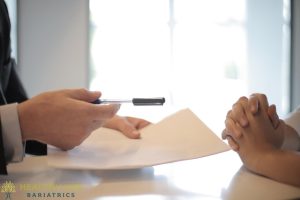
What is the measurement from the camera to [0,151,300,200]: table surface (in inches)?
12.7

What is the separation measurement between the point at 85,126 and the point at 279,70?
9.59 ft

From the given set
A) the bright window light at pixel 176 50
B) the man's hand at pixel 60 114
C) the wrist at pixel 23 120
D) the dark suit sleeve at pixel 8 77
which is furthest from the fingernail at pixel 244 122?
the bright window light at pixel 176 50

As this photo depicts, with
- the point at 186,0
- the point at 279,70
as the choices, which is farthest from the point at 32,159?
the point at 279,70

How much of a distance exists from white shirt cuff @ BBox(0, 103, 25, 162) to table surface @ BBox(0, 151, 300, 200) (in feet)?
0.10

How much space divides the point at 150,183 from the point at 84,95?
0.57 feet

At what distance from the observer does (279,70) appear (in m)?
2.94

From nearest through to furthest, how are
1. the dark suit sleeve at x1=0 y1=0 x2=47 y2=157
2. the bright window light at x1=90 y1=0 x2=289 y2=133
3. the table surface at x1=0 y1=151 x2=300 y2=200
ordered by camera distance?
the table surface at x1=0 y1=151 x2=300 y2=200
the dark suit sleeve at x1=0 y1=0 x2=47 y2=157
the bright window light at x1=90 y1=0 x2=289 y2=133

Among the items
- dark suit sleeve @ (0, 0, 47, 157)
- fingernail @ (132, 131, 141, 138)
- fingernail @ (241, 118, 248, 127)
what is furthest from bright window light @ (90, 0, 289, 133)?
fingernail @ (241, 118, 248, 127)

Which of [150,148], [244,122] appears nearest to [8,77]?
[150,148]

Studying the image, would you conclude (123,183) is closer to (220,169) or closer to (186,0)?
(220,169)

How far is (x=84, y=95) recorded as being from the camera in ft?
1.44

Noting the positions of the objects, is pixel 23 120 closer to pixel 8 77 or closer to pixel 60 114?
pixel 60 114

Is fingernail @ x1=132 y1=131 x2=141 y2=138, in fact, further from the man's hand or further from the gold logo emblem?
the gold logo emblem

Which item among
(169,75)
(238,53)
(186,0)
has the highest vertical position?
(186,0)
